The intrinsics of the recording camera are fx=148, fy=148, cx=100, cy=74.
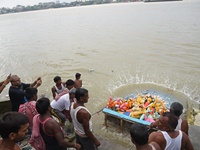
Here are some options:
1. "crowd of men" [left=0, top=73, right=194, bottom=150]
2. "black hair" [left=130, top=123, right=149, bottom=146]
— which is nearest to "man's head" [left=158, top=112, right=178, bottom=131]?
"crowd of men" [left=0, top=73, right=194, bottom=150]

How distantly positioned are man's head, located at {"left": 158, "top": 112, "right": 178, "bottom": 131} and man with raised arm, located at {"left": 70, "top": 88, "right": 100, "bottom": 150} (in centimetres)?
116

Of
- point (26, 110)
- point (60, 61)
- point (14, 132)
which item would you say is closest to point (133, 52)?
point (60, 61)

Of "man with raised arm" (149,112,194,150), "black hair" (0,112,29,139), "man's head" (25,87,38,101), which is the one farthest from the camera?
"man's head" (25,87,38,101)

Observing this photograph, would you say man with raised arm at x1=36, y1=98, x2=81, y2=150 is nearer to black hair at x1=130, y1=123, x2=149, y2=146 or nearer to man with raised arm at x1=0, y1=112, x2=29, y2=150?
man with raised arm at x1=0, y1=112, x2=29, y2=150

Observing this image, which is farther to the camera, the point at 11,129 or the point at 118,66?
the point at 118,66

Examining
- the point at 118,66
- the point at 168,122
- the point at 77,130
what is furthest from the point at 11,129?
the point at 118,66

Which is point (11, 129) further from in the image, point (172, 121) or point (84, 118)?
point (172, 121)

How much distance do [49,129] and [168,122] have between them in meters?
1.84

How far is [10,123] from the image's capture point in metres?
1.77

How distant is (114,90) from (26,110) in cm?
596

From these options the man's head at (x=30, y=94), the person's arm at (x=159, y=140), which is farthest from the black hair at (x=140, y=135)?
the man's head at (x=30, y=94)

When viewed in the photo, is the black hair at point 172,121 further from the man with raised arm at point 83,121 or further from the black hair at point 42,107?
the black hair at point 42,107

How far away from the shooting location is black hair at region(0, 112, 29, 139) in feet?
5.73

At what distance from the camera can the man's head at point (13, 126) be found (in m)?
1.75
